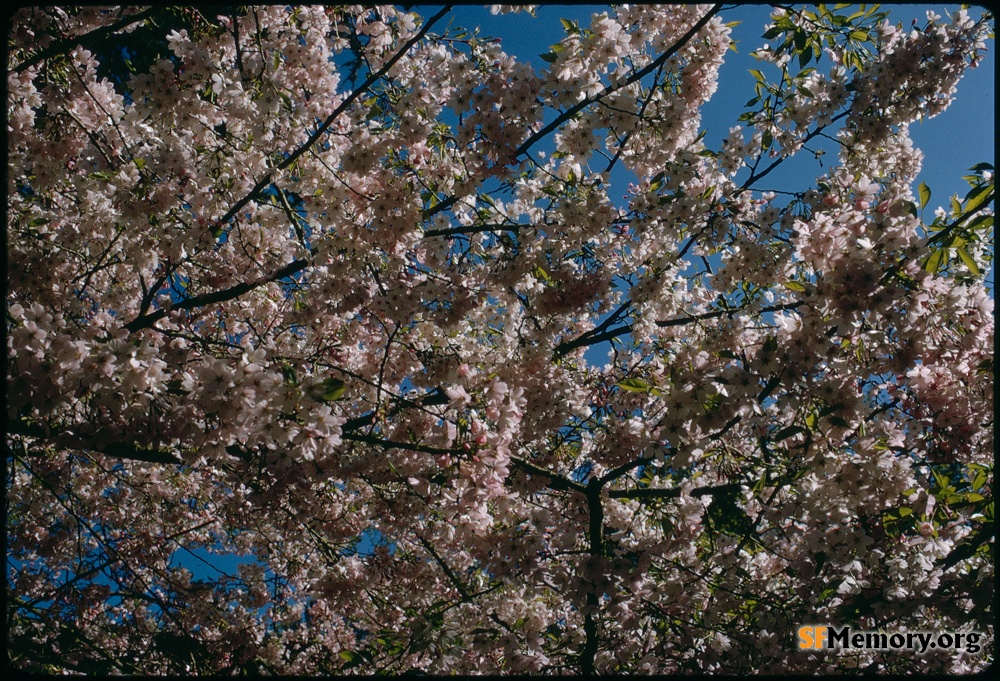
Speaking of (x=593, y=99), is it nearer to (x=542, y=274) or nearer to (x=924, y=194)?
(x=542, y=274)

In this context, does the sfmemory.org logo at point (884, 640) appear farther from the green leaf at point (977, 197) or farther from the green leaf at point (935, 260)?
the green leaf at point (977, 197)

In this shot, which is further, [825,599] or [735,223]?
[735,223]

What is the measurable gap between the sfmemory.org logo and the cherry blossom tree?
0.25 ft

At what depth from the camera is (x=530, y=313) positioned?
472 centimetres

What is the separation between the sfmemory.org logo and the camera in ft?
12.2

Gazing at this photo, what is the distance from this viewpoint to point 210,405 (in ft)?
8.48

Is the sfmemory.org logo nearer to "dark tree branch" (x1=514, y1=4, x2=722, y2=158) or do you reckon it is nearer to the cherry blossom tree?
the cherry blossom tree

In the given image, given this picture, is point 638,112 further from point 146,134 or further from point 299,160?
point 146,134

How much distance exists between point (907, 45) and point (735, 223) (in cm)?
151

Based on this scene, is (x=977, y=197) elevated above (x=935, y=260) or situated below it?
above

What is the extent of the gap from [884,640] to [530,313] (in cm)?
335

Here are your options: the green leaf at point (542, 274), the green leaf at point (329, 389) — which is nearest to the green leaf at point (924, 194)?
the green leaf at point (542, 274)

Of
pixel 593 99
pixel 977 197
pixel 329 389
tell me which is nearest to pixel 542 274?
pixel 593 99

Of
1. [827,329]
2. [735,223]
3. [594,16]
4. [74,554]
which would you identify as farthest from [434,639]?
[74,554]
